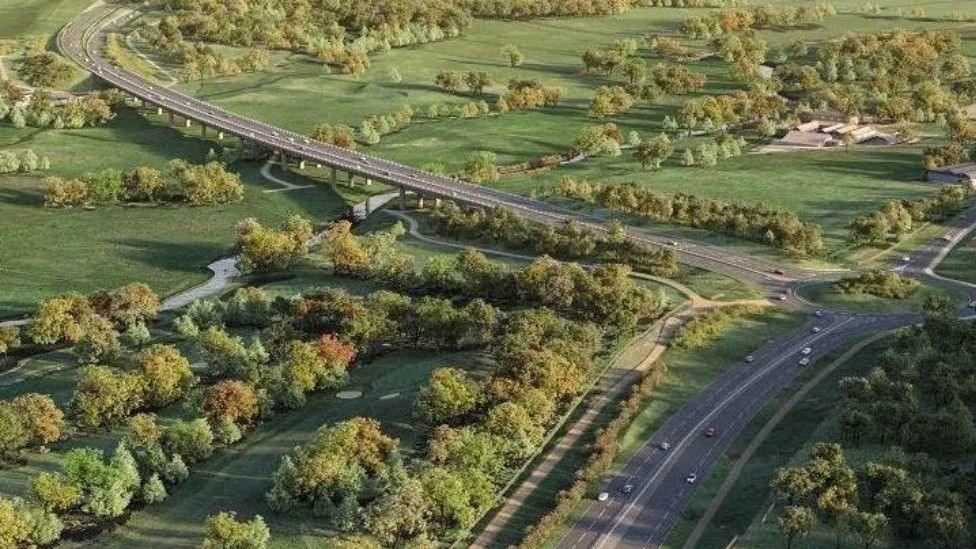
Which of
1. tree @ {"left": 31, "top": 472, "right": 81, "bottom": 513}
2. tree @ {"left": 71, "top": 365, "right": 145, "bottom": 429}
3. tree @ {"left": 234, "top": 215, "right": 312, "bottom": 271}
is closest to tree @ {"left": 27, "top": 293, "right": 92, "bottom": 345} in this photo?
tree @ {"left": 71, "top": 365, "right": 145, "bottom": 429}

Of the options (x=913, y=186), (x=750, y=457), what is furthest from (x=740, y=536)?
(x=913, y=186)

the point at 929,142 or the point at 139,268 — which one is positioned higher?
the point at 929,142

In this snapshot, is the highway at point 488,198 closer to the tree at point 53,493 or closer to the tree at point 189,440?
the tree at point 189,440

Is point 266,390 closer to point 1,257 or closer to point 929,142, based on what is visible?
point 1,257

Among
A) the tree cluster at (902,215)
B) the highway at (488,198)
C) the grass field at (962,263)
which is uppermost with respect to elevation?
the tree cluster at (902,215)

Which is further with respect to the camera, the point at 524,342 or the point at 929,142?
the point at 929,142

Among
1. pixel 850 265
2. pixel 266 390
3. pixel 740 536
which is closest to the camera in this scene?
pixel 740 536

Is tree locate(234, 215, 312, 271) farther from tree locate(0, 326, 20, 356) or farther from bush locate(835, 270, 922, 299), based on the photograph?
bush locate(835, 270, 922, 299)

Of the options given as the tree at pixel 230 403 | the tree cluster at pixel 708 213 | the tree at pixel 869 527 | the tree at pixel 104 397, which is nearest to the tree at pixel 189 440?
the tree at pixel 230 403
